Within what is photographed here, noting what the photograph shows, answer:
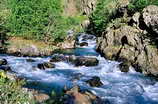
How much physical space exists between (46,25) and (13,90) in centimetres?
4815

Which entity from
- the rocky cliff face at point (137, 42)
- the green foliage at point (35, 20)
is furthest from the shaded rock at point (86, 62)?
the green foliage at point (35, 20)

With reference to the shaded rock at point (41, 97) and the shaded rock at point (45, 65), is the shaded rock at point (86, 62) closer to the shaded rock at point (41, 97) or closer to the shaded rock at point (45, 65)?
the shaded rock at point (45, 65)

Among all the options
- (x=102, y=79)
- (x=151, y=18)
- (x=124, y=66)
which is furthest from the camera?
(x=151, y=18)

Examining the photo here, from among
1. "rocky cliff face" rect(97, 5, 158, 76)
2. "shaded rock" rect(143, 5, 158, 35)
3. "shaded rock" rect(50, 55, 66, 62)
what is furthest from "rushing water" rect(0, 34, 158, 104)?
"shaded rock" rect(143, 5, 158, 35)

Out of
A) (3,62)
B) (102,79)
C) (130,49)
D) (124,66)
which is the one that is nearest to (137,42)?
(130,49)

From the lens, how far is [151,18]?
4953cm

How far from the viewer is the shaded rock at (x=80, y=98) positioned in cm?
3017

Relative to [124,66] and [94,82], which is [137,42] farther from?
[94,82]

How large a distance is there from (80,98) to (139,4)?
36499mm

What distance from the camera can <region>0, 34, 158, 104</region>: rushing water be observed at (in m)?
34.9

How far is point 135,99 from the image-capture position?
33906 millimetres

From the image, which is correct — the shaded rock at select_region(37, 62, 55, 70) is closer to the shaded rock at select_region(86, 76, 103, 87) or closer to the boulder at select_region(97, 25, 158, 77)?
the shaded rock at select_region(86, 76, 103, 87)

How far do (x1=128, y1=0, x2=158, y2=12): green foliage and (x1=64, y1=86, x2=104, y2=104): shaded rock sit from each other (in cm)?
3324

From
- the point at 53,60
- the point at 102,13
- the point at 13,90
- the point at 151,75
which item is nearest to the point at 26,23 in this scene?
the point at 53,60
